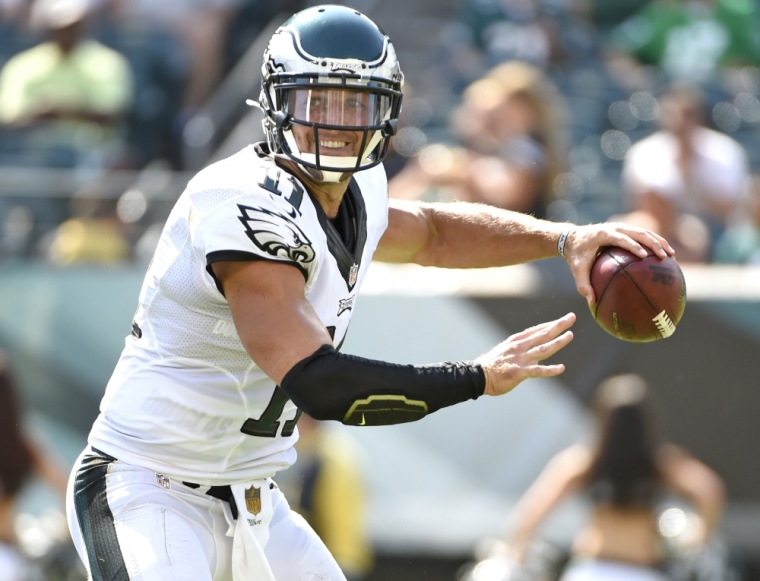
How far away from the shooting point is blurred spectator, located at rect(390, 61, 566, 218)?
758 cm

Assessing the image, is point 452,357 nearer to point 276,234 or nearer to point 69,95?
point 69,95

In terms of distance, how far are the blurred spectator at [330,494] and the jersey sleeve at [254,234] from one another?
3.56 metres

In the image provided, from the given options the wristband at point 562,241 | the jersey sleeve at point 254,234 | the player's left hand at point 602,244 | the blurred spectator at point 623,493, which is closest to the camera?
the jersey sleeve at point 254,234

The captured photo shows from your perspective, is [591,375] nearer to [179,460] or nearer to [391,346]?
[391,346]

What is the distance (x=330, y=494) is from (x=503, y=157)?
239 centimetres

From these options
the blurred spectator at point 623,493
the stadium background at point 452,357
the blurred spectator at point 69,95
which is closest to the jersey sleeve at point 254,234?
the blurred spectator at point 623,493

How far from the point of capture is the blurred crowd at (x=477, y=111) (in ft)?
25.7

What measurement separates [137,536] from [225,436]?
16.2 inches

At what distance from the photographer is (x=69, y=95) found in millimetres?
9000

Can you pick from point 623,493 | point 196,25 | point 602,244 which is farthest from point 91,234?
point 602,244

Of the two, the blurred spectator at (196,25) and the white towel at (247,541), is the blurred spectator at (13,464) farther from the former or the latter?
the white towel at (247,541)

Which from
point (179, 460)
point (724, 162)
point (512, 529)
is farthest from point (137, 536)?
point (724, 162)

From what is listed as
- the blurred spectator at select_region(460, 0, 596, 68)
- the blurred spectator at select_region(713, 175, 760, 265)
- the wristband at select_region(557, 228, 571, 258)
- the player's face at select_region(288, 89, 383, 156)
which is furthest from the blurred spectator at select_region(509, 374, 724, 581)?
the blurred spectator at select_region(460, 0, 596, 68)

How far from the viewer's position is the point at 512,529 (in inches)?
284
